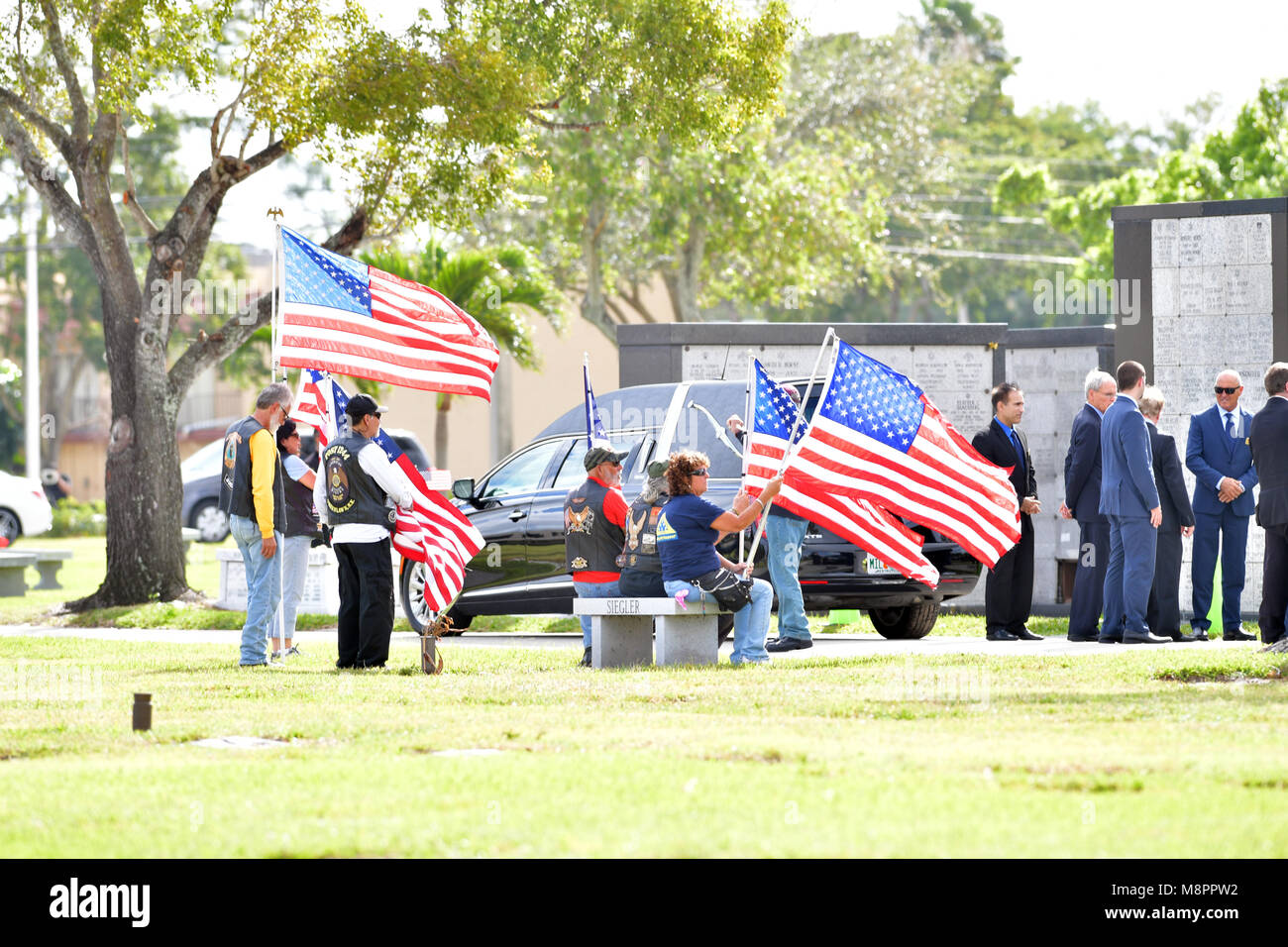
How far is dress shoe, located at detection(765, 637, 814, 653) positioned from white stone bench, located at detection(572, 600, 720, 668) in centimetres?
128

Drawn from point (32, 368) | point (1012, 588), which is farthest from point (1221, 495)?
point (32, 368)

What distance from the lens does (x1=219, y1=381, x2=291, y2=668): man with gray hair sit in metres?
12.6

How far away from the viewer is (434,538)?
12.7 metres

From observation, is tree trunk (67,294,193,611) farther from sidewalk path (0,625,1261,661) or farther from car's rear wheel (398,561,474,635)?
car's rear wheel (398,561,474,635)

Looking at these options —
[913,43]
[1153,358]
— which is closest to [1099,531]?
[1153,358]

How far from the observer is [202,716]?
9188 mm

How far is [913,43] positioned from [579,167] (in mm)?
14599

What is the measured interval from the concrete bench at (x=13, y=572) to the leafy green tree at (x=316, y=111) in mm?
3601

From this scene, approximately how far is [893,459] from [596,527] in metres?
2.17

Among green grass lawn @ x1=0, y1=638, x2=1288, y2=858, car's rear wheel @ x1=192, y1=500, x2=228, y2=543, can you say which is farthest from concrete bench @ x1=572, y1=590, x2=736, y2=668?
car's rear wheel @ x1=192, y1=500, x2=228, y2=543

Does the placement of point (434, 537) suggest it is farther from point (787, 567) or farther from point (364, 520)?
point (787, 567)

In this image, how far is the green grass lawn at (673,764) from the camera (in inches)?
223

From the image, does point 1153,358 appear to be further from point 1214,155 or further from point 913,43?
point 913,43

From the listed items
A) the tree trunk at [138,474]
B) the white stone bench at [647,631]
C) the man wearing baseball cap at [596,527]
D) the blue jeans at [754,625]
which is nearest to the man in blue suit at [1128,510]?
the blue jeans at [754,625]
